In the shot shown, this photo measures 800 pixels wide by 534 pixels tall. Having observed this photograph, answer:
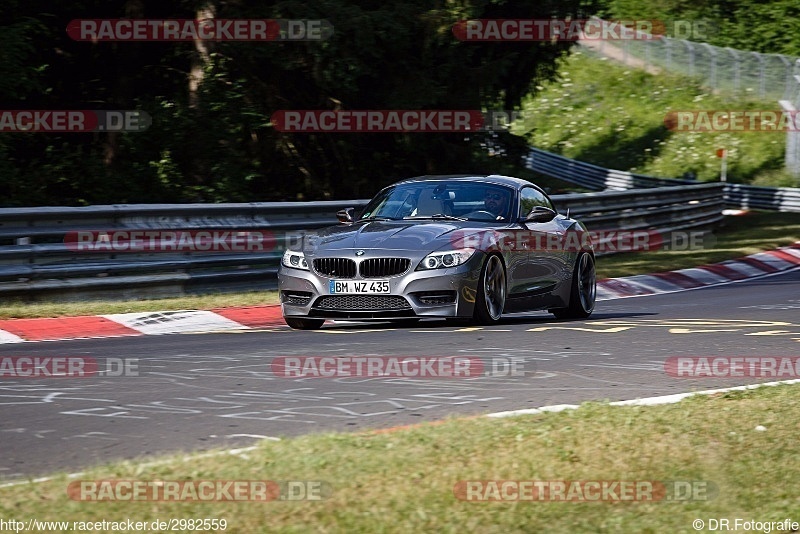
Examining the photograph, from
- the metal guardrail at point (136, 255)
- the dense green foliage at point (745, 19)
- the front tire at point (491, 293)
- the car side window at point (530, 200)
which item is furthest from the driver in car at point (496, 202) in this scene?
the dense green foliage at point (745, 19)

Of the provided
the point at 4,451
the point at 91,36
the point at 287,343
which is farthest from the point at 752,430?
the point at 91,36

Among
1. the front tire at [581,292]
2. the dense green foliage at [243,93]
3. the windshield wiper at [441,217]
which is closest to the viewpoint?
the windshield wiper at [441,217]

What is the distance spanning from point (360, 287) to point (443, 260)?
2.47 ft

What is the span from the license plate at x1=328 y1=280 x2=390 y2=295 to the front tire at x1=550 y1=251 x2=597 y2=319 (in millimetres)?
2887

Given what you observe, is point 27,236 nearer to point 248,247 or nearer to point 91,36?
point 248,247

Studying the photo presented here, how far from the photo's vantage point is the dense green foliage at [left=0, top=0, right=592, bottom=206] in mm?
20500

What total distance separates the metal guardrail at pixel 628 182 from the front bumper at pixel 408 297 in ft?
59.6

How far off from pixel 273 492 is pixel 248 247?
429 inches

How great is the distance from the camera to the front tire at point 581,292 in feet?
44.8

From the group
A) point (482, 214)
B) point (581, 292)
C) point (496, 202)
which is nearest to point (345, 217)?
point (482, 214)

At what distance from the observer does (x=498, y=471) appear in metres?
5.32

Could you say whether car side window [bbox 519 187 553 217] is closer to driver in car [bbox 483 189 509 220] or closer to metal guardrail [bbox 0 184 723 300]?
driver in car [bbox 483 189 509 220]

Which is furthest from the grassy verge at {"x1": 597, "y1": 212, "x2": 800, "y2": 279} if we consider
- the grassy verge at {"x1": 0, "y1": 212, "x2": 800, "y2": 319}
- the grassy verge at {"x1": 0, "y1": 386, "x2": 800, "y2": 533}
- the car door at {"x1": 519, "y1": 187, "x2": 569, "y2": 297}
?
the grassy verge at {"x1": 0, "y1": 386, "x2": 800, "y2": 533}

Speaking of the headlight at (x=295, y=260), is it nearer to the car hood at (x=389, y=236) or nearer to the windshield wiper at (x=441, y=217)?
the car hood at (x=389, y=236)
